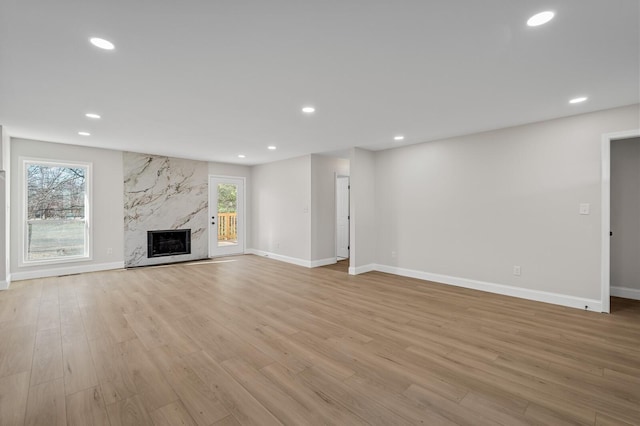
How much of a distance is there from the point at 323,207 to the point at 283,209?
44.6 inches

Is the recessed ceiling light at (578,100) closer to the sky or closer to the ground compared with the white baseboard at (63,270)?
closer to the sky

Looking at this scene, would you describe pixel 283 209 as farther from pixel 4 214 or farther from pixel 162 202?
pixel 4 214

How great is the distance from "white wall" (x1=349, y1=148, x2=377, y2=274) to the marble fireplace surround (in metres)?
3.93

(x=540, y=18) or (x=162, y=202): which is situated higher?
(x=540, y=18)

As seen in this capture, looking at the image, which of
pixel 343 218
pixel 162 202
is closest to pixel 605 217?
pixel 343 218

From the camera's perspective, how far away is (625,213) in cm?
411

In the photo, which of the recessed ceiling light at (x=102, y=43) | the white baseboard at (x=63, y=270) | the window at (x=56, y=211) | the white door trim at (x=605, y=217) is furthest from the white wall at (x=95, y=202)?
the white door trim at (x=605, y=217)

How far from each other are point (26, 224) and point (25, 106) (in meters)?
2.92

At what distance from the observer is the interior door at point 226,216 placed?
7.55 metres

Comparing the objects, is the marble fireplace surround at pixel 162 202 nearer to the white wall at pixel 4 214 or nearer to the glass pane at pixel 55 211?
the glass pane at pixel 55 211

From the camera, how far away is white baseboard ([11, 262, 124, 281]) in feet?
16.8

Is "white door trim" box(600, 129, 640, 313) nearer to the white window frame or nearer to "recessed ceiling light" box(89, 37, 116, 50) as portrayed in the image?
"recessed ceiling light" box(89, 37, 116, 50)

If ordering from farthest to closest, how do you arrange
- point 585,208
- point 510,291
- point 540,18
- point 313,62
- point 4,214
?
point 4,214 → point 510,291 → point 585,208 → point 313,62 → point 540,18

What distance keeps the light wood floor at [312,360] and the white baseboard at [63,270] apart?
126 centimetres
